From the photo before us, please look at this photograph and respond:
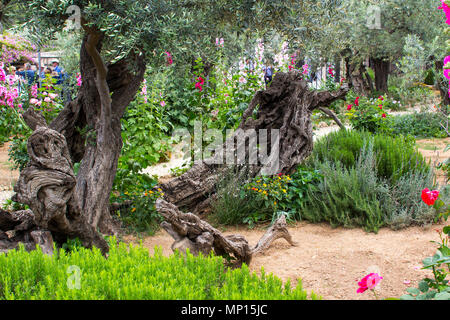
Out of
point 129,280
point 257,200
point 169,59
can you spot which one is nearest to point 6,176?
point 257,200

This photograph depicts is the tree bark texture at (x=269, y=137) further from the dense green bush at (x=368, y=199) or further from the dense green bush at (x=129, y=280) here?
the dense green bush at (x=129, y=280)

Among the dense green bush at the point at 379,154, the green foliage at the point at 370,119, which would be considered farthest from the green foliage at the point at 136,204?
the green foliage at the point at 370,119

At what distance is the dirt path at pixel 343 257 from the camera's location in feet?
11.1

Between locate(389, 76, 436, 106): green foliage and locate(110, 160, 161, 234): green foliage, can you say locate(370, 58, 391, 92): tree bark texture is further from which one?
locate(110, 160, 161, 234): green foliage

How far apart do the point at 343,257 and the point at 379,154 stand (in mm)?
2058

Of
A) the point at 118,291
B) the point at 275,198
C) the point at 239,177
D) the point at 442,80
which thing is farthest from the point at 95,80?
the point at 442,80

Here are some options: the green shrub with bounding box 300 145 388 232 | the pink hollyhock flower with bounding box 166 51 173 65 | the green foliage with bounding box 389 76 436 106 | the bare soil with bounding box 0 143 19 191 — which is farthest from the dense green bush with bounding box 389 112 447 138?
the bare soil with bounding box 0 143 19 191

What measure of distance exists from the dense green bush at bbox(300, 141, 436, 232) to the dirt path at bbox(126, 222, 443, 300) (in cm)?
12

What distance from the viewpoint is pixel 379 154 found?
5.56 m

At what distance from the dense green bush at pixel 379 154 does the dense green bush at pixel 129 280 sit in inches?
133

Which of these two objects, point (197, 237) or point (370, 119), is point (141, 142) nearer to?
point (197, 237)

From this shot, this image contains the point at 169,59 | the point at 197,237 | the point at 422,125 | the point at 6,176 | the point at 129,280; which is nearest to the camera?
the point at 129,280

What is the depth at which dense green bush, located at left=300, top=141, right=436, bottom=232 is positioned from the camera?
469 centimetres
